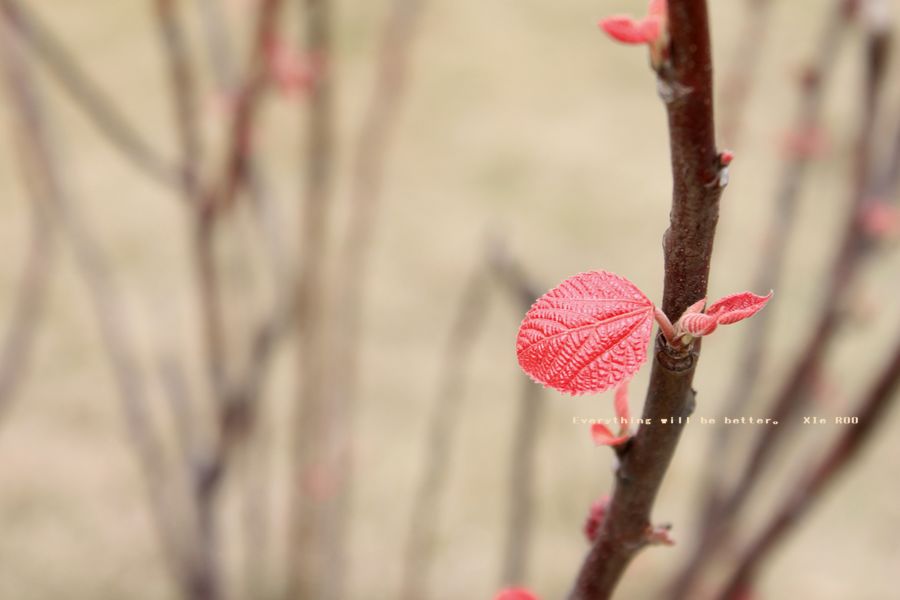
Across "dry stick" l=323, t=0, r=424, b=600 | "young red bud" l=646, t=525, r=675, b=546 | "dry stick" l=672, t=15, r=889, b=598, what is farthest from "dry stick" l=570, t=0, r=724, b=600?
"dry stick" l=323, t=0, r=424, b=600

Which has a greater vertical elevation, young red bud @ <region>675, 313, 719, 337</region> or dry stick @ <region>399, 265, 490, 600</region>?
young red bud @ <region>675, 313, 719, 337</region>

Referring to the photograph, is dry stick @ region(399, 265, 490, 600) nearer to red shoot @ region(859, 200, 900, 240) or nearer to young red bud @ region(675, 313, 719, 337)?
red shoot @ region(859, 200, 900, 240)

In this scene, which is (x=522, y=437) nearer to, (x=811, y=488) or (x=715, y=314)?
(x=811, y=488)

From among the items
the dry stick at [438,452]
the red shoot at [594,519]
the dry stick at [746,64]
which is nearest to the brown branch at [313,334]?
the dry stick at [438,452]

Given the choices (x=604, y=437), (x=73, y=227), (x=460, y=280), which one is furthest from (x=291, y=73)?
(x=460, y=280)

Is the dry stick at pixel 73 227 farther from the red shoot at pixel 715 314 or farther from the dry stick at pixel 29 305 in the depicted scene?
the red shoot at pixel 715 314
